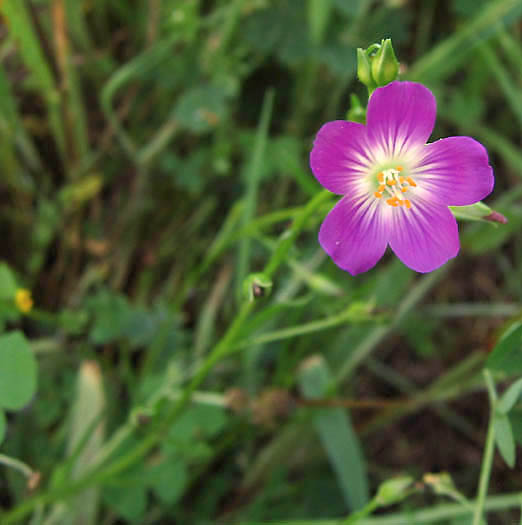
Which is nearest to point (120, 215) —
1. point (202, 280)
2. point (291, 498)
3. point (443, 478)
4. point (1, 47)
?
point (202, 280)

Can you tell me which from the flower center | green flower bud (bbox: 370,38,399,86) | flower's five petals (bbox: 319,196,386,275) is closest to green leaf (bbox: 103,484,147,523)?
flower's five petals (bbox: 319,196,386,275)

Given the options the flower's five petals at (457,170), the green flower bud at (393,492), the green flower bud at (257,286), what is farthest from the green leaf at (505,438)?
the green flower bud at (257,286)

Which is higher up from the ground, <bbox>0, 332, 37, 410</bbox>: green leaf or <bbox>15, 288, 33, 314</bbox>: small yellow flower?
<bbox>15, 288, 33, 314</bbox>: small yellow flower

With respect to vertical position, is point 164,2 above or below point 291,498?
above

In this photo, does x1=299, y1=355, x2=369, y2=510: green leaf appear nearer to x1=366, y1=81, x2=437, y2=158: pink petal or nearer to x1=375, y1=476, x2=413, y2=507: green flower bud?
x1=375, y1=476, x2=413, y2=507: green flower bud

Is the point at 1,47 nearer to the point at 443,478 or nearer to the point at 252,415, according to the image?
the point at 252,415

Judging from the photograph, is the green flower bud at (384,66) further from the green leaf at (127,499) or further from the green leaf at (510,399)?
the green leaf at (127,499)

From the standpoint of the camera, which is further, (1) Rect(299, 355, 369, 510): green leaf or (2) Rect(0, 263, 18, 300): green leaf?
(1) Rect(299, 355, 369, 510): green leaf
